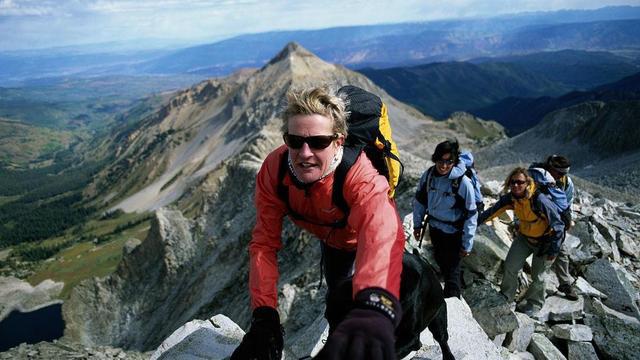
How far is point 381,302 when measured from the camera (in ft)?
11.8

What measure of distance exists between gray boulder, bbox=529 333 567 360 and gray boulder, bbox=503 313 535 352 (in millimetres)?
122

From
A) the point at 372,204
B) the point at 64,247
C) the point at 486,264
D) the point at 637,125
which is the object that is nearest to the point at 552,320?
the point at 486,264

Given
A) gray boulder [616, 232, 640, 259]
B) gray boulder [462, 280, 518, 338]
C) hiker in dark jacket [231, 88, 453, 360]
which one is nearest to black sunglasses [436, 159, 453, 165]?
gray boulder [462, 280, 518, 338]

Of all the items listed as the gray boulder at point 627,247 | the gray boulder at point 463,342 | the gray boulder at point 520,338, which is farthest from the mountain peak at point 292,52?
the gray boulder at point 463,342

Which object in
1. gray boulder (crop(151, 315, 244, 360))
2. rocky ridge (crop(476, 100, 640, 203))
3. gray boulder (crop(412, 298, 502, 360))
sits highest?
gray boulder (crop(151, 315, 244, 360))

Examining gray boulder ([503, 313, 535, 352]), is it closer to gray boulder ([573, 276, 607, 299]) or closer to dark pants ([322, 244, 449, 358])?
gray boulder ([573, 276, 607, 299])

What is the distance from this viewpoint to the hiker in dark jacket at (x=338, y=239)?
11.9 ft

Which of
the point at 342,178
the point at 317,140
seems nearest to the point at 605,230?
the point at 342,178

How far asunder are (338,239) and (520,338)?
5798 millimetres

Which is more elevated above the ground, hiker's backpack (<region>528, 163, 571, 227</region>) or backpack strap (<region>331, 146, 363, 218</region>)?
backpack strap (<region>331, 146, 363, 218</region>)

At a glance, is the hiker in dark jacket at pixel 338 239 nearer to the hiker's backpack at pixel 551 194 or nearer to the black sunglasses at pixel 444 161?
the black sunglasses at pixel 444 161

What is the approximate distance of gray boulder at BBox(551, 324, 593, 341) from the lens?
8.78 metres

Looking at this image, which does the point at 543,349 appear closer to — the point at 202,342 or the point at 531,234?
the point at 531,234

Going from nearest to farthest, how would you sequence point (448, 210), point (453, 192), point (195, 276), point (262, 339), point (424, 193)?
point (262, 339) < point (453, 192) < point (448, 210) < point (424, 193) < point (195, 276)
